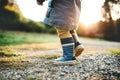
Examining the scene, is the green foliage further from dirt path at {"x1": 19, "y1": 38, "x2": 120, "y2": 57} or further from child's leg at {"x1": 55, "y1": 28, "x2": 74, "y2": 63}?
child's leg at {"x1": 55, "y1": 28, "x2": 74, "y2": 63}

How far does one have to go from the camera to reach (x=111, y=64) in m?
5.39

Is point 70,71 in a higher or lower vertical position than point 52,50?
higher

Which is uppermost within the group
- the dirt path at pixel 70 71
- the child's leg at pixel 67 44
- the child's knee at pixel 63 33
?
the child's knee at pixel 63 33

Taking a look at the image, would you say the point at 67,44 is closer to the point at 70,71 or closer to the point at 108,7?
the point at 70,71

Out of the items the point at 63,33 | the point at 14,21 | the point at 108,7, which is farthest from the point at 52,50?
the point at 14,21

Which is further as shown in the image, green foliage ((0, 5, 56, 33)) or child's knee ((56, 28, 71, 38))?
green foliage ((0, 5, 56, 33))

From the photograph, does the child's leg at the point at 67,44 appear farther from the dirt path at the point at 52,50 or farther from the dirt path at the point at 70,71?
the dirt path at the point at 52,50

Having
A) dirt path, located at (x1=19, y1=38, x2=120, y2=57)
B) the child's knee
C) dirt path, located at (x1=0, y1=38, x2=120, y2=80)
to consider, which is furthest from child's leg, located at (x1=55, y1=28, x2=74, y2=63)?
dirt path, located at (x1=19, y1=38, x2=120, y2=57)

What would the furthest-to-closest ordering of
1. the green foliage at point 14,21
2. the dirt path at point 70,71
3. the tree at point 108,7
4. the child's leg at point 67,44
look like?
1. the green foliage at point 14,21
2. the tree at point 108,7
3. the child's leg at point 67,44
4. the dirt path at point 70,71

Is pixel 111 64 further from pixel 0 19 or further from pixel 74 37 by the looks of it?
pixel 0 19

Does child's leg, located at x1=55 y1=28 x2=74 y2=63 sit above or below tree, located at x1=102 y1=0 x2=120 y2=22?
below

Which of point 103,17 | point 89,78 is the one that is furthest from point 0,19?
point 89,78

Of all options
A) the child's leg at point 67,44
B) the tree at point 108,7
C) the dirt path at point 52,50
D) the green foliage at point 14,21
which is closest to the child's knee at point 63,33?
the child's leg at point 67,44

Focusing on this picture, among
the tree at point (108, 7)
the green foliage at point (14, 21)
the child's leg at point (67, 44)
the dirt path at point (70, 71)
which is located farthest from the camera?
the green foliage at point (14, 21)
